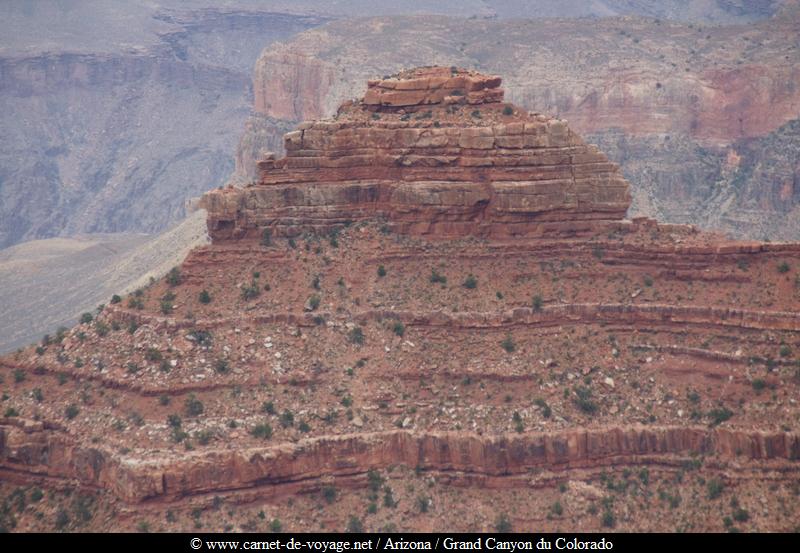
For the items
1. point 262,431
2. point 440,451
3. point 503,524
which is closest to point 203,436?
point 262,431

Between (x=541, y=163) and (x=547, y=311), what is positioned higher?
(x=541, y=163)

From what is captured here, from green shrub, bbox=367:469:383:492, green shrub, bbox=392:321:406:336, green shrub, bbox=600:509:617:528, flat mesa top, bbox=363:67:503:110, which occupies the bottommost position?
green shrub, bbox=600:509:617:528

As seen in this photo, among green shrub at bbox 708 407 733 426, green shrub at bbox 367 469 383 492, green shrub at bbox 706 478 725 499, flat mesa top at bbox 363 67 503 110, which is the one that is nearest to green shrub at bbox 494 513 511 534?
green shrub at bbox 367 469 383 492

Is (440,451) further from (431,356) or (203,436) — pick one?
(203,436)

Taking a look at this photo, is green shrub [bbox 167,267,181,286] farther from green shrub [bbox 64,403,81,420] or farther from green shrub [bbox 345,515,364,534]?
green shrub [bbox 345,515,364,534]

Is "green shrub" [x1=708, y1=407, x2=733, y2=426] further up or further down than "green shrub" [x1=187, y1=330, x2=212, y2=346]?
further down

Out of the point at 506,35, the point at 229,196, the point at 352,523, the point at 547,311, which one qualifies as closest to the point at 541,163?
the point at 547,311

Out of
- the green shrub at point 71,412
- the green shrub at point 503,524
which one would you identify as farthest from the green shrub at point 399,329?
the green shrub at point 71,412

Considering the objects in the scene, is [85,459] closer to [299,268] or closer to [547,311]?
[299,268]
